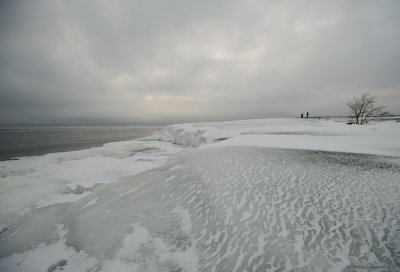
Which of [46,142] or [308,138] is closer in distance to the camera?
[308,138]

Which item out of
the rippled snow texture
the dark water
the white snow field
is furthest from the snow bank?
the dark water

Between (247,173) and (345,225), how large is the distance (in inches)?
86.5

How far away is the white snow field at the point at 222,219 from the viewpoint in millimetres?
2363

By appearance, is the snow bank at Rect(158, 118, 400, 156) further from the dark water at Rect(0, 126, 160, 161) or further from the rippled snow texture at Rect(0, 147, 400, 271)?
the dark water at Rect(0, 126, 160, 161)

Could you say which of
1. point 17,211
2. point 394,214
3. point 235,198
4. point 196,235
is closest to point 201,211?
point 196,235

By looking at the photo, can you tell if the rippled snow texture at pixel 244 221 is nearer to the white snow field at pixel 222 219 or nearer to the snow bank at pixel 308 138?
the white snow field at pixel 222 219

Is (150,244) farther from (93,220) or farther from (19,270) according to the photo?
(19,270)

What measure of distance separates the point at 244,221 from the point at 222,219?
0.41 meters

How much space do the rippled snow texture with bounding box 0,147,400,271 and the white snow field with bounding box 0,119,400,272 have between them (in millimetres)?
18

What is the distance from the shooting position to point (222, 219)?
3090 millimetres

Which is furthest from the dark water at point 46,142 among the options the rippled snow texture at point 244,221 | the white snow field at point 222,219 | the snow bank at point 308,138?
the rippled snow texture at point 244,221

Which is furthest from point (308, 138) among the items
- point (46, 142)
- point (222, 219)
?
point (46, 142)

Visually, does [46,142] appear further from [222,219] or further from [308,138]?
[308,138]

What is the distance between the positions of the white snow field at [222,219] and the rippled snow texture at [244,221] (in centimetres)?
2
